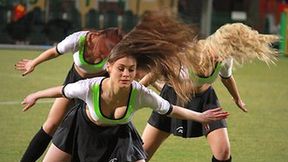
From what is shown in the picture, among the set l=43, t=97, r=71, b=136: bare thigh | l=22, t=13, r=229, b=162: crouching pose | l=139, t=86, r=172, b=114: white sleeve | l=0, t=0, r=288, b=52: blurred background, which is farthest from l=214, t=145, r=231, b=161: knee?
l=0, t=0, r=288, b=52: blurred background

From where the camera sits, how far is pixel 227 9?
117 ft

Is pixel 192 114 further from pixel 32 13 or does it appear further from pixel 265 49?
pixel 32 13

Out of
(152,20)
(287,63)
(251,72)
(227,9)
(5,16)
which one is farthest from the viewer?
(227,9)

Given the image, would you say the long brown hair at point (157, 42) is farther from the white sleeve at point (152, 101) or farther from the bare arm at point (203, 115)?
the bare arm at point (203, 115)

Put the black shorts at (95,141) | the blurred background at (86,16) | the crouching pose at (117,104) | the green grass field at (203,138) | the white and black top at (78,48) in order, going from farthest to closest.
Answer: the blurred background at (86,16) → the green grass field at (203,138) → the white and black top at (78,48) → the black shorts at (95,141) → the crouching pose at (117,104)

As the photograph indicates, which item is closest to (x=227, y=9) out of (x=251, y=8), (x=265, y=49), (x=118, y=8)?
(x=251, y=8)

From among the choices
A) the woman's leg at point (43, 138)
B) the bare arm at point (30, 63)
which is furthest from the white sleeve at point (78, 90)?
the woman's leg at point (43, 138)

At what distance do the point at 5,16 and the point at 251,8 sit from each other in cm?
973

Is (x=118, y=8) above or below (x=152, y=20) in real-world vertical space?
below

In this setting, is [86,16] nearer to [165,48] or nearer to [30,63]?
[30,63]

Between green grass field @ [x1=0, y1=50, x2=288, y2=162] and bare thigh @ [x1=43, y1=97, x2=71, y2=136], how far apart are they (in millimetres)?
A: 1079

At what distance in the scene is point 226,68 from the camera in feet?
26.6

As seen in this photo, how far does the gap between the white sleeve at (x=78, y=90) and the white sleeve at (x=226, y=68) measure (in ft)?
5.62

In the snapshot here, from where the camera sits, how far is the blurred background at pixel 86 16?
2698 cm
